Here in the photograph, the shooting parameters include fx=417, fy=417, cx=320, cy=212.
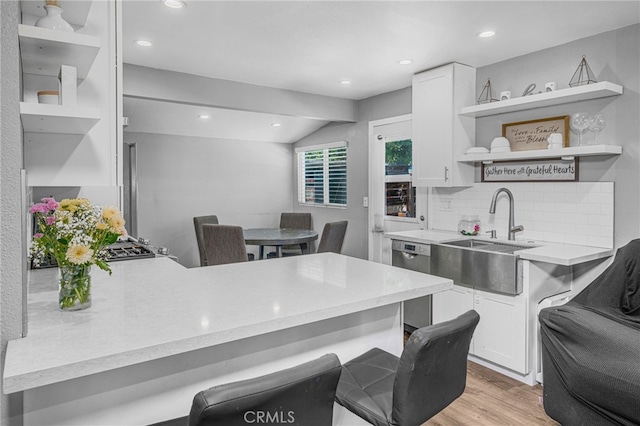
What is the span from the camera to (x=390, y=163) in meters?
4.71

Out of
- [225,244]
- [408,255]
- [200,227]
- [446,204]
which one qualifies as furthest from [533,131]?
[200,227]

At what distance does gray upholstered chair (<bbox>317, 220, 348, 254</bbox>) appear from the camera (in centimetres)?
428

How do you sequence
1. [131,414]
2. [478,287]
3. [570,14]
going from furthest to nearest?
1. [478,287]
2. [570,14]
3. [131,414]

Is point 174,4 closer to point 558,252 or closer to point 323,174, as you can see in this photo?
point 558,252

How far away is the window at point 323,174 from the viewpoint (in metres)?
5.43

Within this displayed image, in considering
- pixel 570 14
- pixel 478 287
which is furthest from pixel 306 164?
pixel 570 14

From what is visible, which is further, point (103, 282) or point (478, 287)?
point (478, 287)

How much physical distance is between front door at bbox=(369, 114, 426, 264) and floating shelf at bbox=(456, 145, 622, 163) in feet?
2.89

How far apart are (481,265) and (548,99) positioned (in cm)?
128

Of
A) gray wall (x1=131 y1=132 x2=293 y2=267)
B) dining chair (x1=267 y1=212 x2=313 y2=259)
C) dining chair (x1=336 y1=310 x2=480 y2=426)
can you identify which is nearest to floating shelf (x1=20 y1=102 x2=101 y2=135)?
dining chair (x1=336 y1=310 x2=480 y2=426)

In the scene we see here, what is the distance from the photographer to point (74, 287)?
139cm

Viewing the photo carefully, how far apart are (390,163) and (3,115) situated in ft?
13.2

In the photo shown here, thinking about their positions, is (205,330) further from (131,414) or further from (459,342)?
(459,342)

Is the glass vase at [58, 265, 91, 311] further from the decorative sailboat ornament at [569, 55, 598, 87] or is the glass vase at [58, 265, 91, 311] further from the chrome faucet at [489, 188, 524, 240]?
the decorative sailboat ornament at [569, 55, 598, 87]
